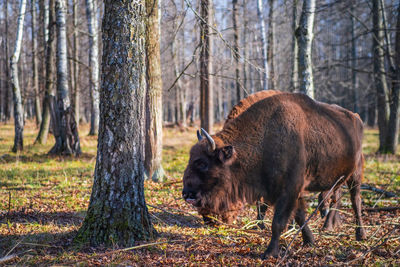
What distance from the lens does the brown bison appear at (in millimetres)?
4766

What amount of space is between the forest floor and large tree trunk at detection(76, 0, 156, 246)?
292mm

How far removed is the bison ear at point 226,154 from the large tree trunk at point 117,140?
1.18m

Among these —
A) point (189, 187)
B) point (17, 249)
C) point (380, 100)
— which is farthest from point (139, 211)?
point (380, 100)

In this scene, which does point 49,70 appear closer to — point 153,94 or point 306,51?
point 153,94

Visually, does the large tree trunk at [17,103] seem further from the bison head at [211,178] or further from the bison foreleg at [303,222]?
the bison foreleg at [303,222]

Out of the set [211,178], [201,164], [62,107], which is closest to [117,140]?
[201,164]

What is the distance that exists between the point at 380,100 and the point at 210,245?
12.4m

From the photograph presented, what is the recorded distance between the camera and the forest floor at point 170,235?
14.1 feet

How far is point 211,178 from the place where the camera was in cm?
486

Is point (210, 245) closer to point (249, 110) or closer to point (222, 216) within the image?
point (222, 216)

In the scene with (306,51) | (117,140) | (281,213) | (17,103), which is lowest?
(281,213)

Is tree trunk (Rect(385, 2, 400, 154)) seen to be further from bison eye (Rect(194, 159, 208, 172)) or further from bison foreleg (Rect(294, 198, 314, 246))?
bison eye (Rect(194, 159, 208, 172))

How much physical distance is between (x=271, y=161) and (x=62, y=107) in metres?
10.2

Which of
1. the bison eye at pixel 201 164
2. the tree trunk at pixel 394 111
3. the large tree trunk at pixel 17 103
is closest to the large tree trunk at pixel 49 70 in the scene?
the large tree trunk at pixel 17 103
